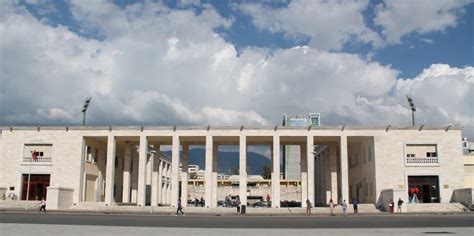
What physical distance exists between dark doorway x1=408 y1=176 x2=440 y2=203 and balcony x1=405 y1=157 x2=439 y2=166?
137 centimetres

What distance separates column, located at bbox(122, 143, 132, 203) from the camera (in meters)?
59.9

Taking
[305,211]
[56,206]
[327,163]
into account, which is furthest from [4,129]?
[327,163]

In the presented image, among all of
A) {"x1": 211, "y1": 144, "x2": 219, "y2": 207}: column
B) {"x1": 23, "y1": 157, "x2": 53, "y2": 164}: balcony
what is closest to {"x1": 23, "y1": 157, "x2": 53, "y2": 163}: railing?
{"x1": 23, "y1": 157, "x2": 53, "y2": 164}: balcony

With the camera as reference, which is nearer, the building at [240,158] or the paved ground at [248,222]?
the paved ground at [248,222]

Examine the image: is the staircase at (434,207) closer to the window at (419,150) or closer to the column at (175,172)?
the window at (419,150)

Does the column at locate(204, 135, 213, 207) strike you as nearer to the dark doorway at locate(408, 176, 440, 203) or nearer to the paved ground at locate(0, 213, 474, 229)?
the dark doorway at locate(408, 176, 440, 203)

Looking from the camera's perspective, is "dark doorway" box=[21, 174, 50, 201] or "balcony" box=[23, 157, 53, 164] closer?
"dark doorway" box=[21, 174, 50, 201]

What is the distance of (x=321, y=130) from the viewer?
182ft

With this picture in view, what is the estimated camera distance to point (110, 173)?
5556 centimetres

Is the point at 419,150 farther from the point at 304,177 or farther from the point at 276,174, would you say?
the point at 276,174

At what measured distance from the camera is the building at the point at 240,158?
52.8 m

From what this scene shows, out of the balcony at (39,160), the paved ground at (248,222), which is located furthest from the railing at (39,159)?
the paved ground at (248,222)

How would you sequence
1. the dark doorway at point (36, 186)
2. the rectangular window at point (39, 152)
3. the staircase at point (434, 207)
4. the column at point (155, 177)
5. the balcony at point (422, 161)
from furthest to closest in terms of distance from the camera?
1. the column at point (155, 177)
2. the rectangular window at point (39, 152)
3. the dark doorway at point (36, 186)
4. the balcony at point (422, 161)
5. the staircase at point (434, 207)

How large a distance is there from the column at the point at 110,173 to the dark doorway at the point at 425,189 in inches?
1244
